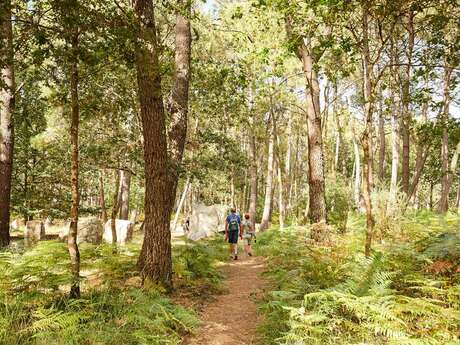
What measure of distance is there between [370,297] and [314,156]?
7.18m

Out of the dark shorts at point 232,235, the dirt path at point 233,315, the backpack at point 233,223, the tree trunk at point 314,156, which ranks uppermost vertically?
the tree trunk at point 314,156

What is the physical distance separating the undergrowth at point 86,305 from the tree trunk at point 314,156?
13.4 ft

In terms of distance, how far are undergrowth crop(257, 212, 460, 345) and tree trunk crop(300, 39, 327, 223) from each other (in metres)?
1.56

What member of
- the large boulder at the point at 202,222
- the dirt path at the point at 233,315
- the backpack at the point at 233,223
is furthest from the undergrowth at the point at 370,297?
the large boulder at the point at 202,222

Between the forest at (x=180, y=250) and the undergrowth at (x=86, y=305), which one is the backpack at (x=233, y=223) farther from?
the undergrowth at (x=86, y=305)

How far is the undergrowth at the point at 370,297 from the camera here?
4.43 m

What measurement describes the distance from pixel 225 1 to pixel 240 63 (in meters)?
16.3

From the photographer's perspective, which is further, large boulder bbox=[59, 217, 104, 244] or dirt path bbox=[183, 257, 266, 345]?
large boulder bbox=[59, 217, 104, 244]

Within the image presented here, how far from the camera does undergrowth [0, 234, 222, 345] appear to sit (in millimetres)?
4668

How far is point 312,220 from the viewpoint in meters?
11.4

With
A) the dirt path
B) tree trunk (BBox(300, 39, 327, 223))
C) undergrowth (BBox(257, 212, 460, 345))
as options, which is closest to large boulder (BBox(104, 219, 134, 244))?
the dirt path

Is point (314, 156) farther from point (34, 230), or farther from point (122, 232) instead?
point (34, 230)

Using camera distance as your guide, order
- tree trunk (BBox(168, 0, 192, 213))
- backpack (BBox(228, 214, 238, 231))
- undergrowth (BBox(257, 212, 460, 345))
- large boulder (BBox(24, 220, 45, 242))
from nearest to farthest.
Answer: undergrowth (BBox(257, 212, 460, 345)) → tree trunk (BBox(168, 0, 192, 213)) → backpack (BBox(228, 214, 238, 231)) → large boulder (BBox(24, 220, 45, 242))

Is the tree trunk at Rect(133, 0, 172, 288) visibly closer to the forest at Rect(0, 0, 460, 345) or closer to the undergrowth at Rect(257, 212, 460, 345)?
the forest at Rect(0, 0, 460, 345)
